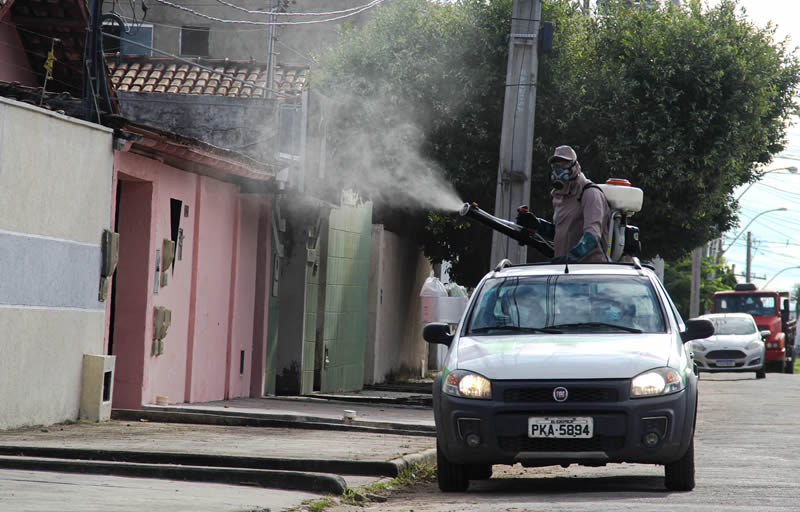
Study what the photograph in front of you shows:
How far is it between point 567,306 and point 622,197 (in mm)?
2499

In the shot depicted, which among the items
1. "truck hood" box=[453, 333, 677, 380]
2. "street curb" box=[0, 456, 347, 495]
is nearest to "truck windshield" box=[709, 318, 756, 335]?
"truck hood" box=[453, 333, 677, 380]

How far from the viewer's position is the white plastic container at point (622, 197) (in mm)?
11406

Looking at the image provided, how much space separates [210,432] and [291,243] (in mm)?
7433

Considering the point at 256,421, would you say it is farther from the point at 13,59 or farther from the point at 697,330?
the point at 13,59

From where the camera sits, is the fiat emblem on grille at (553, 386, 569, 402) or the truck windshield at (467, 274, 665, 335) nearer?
the fiat emblem on grille at (553, 386, 569, 402)

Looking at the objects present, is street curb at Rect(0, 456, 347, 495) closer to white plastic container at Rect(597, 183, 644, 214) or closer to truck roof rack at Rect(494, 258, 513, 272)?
truck roof rack at Rect(494, 258, 513, 272)

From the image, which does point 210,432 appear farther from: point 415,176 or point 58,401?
point 415,176

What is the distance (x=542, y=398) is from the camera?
26.8ft

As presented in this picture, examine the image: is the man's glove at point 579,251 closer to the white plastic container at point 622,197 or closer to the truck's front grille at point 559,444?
the white plastic container at point 622,197

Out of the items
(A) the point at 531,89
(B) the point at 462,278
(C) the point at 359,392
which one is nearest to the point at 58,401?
(A) the point at 531,89

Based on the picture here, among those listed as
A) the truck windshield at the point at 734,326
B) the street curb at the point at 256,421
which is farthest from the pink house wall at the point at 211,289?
the truck windshield at the point at 734,326

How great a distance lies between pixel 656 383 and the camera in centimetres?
820

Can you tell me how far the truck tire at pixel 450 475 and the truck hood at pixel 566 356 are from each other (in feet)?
2.29

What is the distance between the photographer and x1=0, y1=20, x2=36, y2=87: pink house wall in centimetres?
1579
